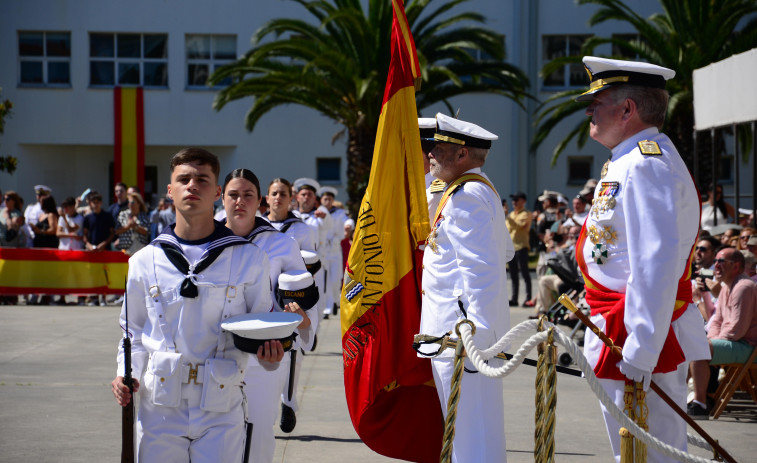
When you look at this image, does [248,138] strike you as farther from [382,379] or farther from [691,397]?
[382,379]

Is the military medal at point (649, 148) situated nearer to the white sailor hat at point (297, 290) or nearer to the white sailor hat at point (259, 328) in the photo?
the white sailor hat at point (259, 328)

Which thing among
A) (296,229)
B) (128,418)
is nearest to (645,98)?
(128,418)

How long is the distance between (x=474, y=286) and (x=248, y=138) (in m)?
29.7

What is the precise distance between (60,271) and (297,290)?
525 inches

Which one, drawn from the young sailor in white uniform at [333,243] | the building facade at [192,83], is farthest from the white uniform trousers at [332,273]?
the building facade at [192,83]

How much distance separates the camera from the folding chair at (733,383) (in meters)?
8.17

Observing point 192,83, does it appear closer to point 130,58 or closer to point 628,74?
point 130,58

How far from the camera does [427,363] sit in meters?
5.18

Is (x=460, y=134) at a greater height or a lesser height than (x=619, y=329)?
greater

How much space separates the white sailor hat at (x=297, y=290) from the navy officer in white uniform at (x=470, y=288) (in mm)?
1043

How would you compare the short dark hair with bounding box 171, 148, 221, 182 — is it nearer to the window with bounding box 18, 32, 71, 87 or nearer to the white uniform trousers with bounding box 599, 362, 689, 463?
the white uniform trousers with bounding box 599, 362, 689, 463

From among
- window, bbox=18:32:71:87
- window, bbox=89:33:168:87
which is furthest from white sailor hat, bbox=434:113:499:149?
window, bbox=18:32:71:87

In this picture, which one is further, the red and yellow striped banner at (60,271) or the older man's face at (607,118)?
the red and yellow striped banner at (60,271)

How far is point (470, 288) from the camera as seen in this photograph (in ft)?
14.9
